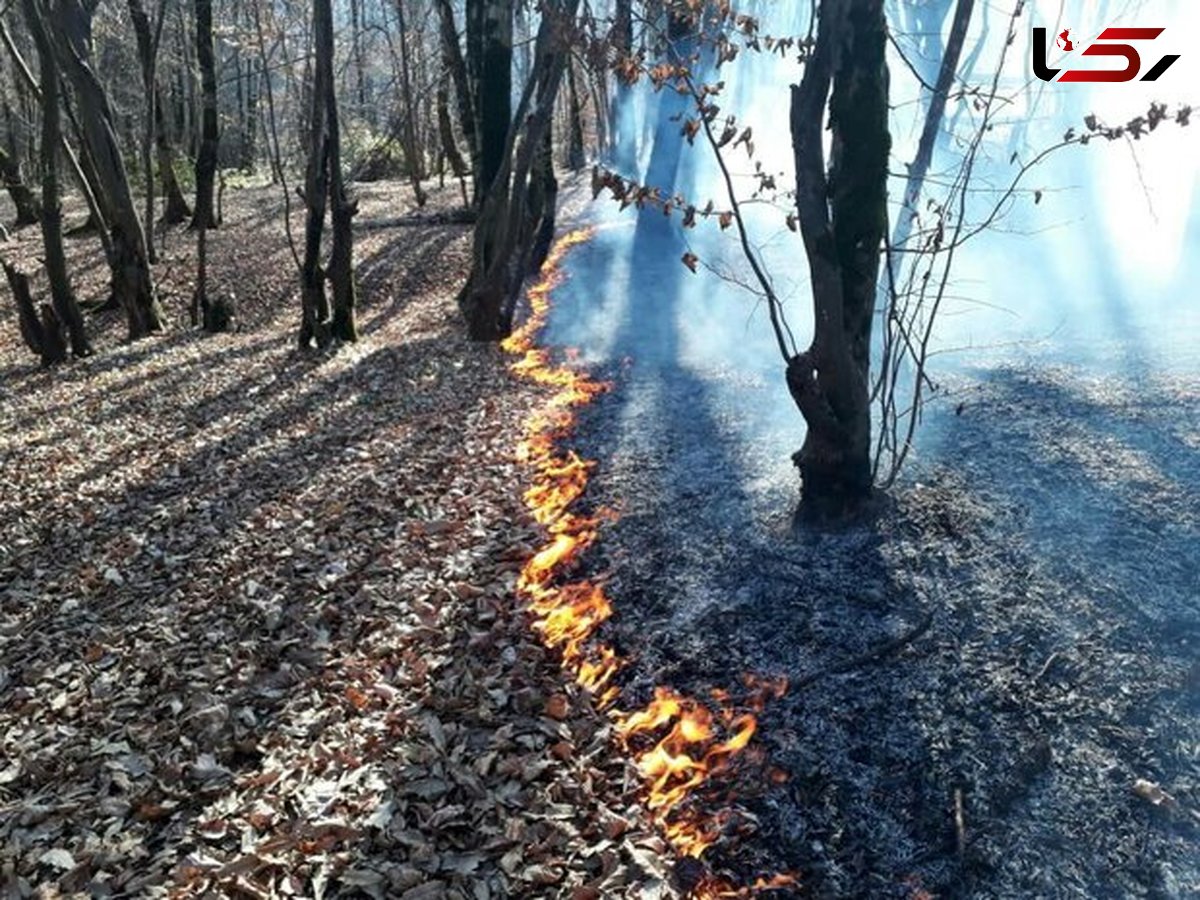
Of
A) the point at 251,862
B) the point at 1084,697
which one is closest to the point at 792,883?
the point at 1084,697

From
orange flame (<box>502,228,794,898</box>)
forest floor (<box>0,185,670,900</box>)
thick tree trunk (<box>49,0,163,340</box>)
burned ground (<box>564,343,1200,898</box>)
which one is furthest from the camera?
thick tree trunk (<box>49,0,163,340</box>)

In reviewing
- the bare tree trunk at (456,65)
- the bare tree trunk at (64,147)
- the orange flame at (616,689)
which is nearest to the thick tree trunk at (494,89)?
the bare tree trunk at (456,65)

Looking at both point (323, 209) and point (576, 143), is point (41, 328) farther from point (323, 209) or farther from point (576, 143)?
point (576, 143)

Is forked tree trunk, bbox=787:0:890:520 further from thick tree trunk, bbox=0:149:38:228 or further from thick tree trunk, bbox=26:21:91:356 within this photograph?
thick tree trunk, bbox=0:149:38:228

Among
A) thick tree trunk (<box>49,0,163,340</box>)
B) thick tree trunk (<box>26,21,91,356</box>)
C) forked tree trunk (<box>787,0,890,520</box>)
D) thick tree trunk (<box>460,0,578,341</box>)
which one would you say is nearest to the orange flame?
forked tree trunk (<box>787,0,890,520</box>)

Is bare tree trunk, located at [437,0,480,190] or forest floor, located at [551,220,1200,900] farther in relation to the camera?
bare tree trunk, located at [437,0,480,190]

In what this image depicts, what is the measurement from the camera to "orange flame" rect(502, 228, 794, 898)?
3.68 meters

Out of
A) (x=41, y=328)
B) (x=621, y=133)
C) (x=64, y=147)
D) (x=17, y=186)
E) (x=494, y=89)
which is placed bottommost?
(x=41, y=328)

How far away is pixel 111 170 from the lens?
11.2 m

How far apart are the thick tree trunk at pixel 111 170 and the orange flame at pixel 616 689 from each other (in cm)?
749

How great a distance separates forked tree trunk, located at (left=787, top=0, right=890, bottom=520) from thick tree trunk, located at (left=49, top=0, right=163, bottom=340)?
10102 mm

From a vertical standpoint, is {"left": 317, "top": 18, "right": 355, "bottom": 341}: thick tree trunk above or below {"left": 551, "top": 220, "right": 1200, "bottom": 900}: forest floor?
above

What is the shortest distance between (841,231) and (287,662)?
13.7 ft

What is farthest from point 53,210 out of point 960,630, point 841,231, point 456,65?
point 960,630
